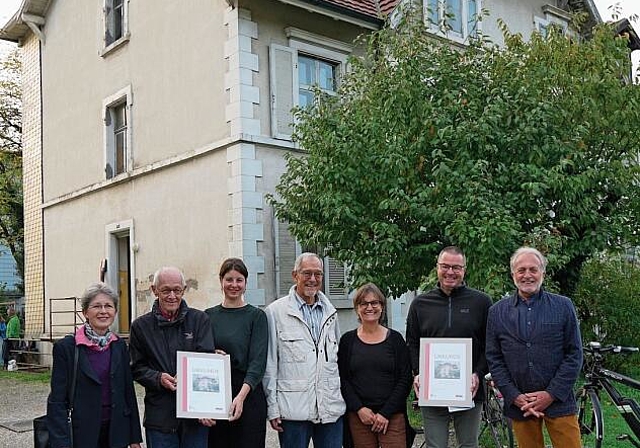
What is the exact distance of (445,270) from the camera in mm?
5434

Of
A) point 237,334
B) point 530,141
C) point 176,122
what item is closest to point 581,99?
point 530,141

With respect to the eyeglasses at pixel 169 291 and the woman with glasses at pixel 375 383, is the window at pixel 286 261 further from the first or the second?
the eyeglasses at pixel 169 291

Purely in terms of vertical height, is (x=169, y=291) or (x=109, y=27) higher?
(x=109, y=27)

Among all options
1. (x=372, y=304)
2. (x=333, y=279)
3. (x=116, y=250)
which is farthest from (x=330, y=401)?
(x=116, y=250)

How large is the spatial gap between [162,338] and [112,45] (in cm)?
1283

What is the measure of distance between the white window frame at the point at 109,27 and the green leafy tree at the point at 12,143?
525 inches

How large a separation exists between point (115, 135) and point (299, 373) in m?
12.8

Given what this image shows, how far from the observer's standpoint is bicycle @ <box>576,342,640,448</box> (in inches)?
289

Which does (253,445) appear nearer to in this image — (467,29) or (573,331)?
(573,331)

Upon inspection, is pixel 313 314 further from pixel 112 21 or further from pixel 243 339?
pixel 112 21

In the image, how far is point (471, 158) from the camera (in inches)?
367

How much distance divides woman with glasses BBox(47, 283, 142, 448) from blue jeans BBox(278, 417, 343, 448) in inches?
39.4

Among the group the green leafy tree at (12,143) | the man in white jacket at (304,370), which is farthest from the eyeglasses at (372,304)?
the green leafy tree at (12,143)

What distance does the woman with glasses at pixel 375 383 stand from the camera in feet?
17.4
